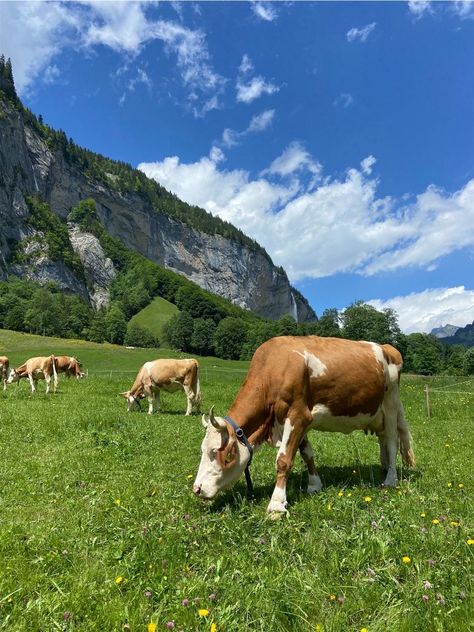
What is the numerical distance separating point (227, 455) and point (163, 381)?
15406 millimetres

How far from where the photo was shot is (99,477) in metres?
8.62

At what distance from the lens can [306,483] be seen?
8.42 metres

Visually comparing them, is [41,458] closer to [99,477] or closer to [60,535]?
[99,477]

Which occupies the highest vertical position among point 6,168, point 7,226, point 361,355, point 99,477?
point 6,168

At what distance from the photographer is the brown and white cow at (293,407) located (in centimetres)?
687

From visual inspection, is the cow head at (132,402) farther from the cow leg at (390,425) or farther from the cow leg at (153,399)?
the cow leg at (390,425)

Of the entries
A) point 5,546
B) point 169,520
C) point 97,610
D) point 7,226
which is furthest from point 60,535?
point 7,226

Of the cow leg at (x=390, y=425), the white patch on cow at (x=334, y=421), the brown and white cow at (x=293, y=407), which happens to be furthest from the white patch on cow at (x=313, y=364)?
the cow leg at (x=390, y=425)

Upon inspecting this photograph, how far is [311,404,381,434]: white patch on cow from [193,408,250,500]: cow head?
62.0 inches

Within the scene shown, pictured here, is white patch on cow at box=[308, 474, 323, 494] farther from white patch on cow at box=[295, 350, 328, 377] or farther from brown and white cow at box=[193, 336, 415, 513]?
white patch on cow at box=[295, 350, 328, 377]

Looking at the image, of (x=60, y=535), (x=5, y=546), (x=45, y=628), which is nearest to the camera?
(x=45, y=628)

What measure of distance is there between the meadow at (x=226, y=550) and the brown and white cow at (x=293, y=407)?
0.53 m

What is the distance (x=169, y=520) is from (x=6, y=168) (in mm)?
219254

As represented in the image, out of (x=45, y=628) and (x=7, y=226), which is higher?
(x=7, y=226)
